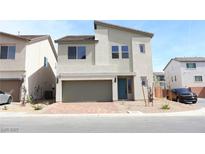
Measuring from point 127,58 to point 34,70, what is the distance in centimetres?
1079

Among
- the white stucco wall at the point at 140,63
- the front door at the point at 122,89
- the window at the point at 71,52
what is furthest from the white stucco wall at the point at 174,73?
the window at the point at 71,52

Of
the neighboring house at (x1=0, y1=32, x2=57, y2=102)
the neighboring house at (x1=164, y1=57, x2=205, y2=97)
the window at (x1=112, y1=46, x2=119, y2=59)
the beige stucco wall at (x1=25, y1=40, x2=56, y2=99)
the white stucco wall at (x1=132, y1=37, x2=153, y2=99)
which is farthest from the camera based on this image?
the neighboring house at (x1=164, y1=57, x2=205, y2=97)

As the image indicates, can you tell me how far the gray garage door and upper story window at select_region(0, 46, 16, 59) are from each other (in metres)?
6.18

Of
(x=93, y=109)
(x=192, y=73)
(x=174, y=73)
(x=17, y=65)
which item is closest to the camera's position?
(x=93, y=109)

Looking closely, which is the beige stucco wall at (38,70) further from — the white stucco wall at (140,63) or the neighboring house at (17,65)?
the white stucco wall at (140,63)

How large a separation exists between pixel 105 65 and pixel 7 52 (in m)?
10.4

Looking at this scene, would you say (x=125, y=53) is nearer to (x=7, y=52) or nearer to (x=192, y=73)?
(x=7, y=52)

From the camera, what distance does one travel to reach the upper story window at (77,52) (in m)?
21.4

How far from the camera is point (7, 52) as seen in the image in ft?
69.3

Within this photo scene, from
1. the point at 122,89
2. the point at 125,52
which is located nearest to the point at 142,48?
the point at 125,52

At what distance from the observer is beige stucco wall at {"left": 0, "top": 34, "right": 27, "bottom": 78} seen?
20516 millimetres

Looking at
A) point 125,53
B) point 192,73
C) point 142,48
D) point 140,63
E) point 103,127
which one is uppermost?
point 142,48

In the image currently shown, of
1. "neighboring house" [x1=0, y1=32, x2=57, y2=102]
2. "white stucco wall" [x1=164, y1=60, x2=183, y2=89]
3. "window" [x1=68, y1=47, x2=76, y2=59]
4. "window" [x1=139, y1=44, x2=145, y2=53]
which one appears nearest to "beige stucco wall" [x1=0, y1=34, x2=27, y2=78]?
"neighboring house" [x1=0, y1=32, x2=57, y2=102]

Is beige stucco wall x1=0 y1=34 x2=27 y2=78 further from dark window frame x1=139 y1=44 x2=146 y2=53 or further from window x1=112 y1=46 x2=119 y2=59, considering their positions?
dark window frame x1=139 y1=44 x2=146 y2=53
